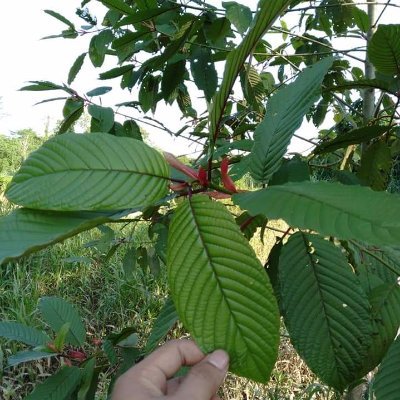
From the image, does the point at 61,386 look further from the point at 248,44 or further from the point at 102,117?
the point at 248,44

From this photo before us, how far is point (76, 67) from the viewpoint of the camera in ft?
4.81

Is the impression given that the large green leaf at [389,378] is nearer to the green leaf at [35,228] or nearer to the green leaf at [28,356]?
the green leaf at [35,228]

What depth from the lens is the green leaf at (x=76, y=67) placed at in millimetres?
1453

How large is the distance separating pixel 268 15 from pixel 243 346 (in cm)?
32

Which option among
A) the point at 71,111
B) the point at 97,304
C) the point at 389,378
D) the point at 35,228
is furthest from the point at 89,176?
the point at 97,304

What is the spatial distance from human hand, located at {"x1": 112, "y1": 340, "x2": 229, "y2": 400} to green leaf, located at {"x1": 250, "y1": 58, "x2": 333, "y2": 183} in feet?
0.72

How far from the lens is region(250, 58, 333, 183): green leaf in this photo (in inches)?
22.3

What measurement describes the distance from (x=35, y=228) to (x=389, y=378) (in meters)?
0.48

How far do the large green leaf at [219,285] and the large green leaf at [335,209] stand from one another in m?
0.05

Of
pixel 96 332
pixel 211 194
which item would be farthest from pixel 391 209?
pixel 96 332

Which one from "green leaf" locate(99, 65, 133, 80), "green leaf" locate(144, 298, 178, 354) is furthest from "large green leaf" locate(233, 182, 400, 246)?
"green leaf" locate(99, 65, 133, 80)

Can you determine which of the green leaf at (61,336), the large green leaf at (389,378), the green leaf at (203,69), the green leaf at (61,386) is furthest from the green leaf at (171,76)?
the large green leaf at (389,378)

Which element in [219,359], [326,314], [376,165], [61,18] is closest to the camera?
[219,359]

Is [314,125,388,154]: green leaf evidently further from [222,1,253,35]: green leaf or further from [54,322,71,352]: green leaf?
[54,322,71,352]: green leaf
